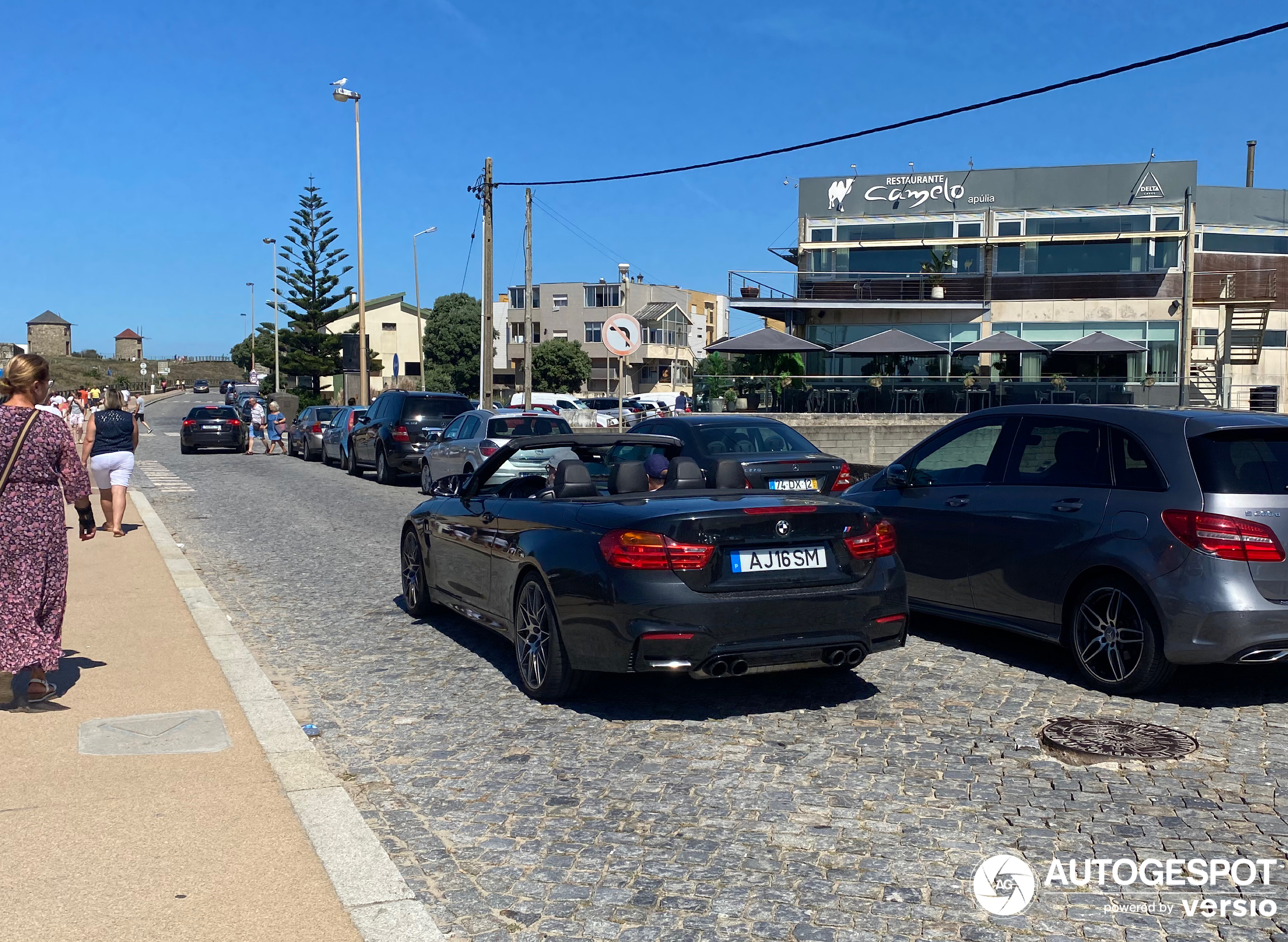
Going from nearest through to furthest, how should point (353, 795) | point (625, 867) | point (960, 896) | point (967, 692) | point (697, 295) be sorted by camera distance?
1. point (960, 896)
2. point (625, 867)
3. point (353, 795)
4. point (967, 692)
5. point (697, 295)

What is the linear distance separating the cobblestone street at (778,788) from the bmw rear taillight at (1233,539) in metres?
0.85

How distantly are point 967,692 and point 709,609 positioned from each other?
6.14ft

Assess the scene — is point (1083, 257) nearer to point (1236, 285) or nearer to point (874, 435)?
point (1236, 285)

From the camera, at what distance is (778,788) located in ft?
16.9

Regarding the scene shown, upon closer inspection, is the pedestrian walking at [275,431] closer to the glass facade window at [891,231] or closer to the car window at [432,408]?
the car window at [432,408]

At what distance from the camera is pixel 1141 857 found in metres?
4.34

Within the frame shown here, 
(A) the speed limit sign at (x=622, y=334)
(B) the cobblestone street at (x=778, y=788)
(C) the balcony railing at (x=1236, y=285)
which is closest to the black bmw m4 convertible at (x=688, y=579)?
(B) the cobblestone street at (x=778, y=788)

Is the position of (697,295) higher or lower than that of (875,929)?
higher

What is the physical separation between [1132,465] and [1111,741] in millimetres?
1690

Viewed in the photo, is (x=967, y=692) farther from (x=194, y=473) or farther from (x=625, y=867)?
(x=194, y=473)

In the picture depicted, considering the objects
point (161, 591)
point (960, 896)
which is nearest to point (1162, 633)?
point (960, 896)

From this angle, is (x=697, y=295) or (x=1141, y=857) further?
(x=697, y=295)

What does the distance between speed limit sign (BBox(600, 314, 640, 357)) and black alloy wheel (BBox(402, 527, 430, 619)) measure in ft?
35.3

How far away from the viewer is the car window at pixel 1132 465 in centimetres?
656
